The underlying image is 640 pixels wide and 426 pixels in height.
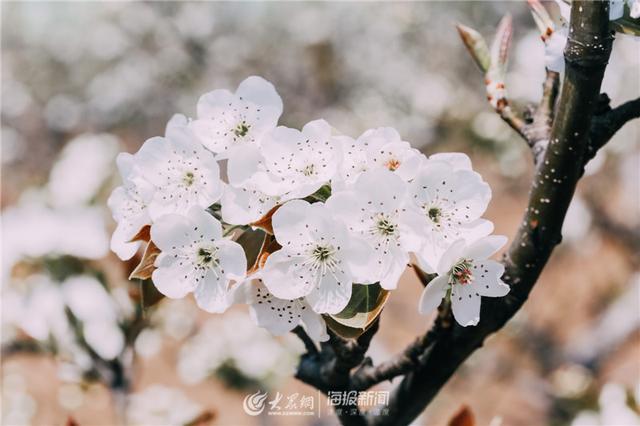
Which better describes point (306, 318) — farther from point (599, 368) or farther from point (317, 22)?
point (317, 22)

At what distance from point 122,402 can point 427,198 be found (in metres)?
0.90

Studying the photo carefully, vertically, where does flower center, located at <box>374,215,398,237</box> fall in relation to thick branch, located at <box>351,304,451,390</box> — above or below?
above

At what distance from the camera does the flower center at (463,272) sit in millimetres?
509

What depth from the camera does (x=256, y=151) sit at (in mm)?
530

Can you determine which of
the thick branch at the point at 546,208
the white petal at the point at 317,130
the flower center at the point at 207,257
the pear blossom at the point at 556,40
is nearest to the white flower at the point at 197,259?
the flower center at the point at 207,257

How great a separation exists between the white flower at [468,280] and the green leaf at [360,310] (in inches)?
1.3

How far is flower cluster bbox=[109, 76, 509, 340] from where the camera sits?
1.60ft

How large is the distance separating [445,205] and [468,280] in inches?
2.5

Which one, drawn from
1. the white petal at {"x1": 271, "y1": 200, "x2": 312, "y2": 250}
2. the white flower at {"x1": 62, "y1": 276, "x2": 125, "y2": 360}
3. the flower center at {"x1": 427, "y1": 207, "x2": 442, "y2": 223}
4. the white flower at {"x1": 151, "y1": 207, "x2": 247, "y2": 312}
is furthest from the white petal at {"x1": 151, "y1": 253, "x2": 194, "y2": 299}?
the white flower at {"x1": 62, "y1": 276, "x2": 125, "y2": 360}

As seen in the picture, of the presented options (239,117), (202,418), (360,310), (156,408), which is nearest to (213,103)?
(239,117)

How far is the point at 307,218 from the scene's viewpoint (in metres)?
0.49

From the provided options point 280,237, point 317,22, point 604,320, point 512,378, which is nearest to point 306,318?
point 280,237

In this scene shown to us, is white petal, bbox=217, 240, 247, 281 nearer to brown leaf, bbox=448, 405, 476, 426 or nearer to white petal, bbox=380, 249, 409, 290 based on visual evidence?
white petal, bbox=380, 249, 409, 290

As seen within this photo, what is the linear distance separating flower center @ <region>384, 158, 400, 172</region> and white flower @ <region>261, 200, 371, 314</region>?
0.07m
